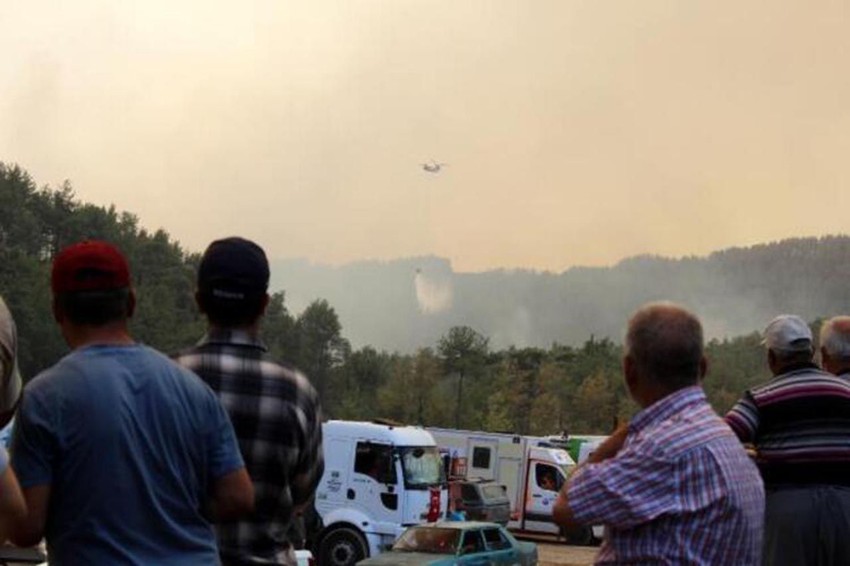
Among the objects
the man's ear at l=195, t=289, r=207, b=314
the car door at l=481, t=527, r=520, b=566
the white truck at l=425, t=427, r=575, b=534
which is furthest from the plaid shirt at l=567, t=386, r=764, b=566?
the white truck at l=425, t=427, r=575, b=534

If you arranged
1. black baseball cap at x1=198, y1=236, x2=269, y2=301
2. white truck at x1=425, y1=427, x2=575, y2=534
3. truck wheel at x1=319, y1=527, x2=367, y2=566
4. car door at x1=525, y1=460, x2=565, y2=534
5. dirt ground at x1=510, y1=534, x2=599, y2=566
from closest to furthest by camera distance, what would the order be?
black baseball cap at x1=198, y1=236, x2=269, y2=301, truck wheel at x1=319, y1=527, x2=367, y2=566, dirt ground at x1=510, y1=534, x2=599, y2=566, car door at x1=525, y1=460, x2=565, y2=534, white truck at x1=425, y1=427, x2=575, y2=534

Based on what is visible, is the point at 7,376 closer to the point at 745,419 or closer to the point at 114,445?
the point at 114,445

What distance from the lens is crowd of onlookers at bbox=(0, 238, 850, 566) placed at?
11.3 feet

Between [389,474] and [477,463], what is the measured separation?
13805 millimetres

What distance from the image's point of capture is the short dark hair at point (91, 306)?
142 inches

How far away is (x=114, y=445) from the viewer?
3455 mm

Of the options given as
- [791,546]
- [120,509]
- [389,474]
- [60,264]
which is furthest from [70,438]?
[389,474]

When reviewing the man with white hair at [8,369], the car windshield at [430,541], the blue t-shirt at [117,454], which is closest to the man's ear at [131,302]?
the blue t-shirt at [117,454]

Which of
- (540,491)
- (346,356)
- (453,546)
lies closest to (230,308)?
(453,546)

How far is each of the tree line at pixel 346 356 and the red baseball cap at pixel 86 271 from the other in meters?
80.9

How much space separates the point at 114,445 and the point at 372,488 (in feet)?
75.2

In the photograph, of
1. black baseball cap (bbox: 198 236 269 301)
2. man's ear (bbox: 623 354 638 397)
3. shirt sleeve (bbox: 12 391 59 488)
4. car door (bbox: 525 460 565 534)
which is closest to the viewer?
shirt sleeve (bbox: 12 391 59 488)

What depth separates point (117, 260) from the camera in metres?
3.64

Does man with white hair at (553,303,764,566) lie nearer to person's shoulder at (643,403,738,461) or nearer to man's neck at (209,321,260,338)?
person's shoulder at (643,403,738,461)
